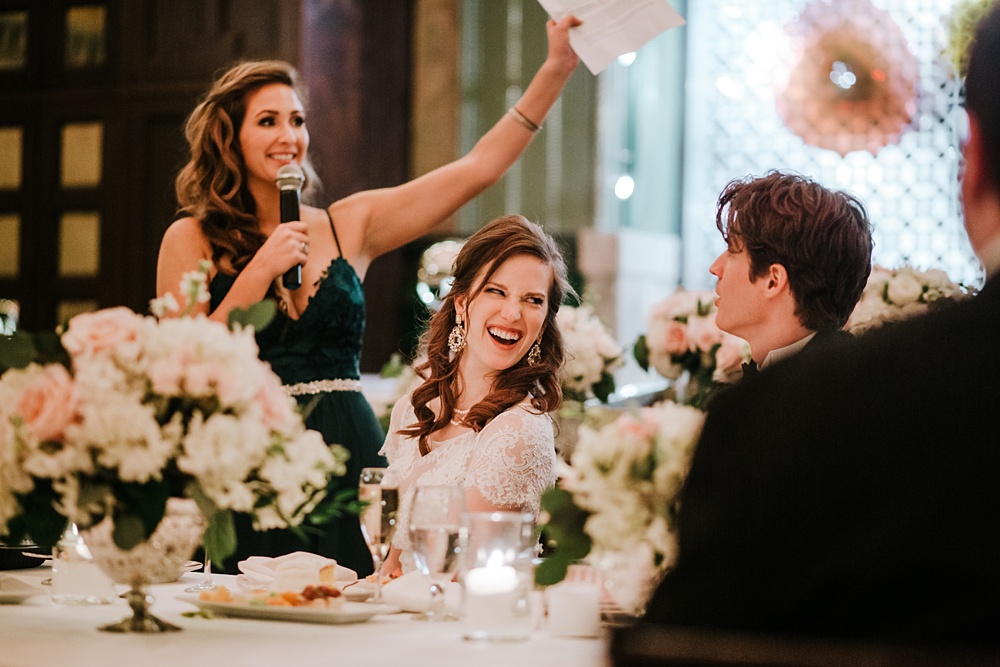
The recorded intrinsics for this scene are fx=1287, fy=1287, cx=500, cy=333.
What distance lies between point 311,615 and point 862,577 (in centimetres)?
93

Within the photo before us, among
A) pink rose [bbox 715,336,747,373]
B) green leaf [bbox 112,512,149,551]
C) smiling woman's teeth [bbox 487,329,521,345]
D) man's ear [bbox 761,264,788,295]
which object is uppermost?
man's ear [bbox 761,264,788,295]

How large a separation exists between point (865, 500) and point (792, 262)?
138 cm

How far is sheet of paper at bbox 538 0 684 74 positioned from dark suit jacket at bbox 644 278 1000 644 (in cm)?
163

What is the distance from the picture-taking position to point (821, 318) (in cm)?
240

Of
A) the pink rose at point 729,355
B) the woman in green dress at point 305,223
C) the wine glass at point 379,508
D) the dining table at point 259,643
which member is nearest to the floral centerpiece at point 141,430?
the dining table at point 259,643

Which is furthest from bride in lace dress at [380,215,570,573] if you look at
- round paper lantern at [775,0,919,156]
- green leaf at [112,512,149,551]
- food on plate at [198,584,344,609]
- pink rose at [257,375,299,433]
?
round paper lantern at [775,0,919,156]

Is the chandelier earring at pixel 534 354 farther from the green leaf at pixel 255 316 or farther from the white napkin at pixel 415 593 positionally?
the green leaf at pixel 255 316

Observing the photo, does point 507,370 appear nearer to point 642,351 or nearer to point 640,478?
point 640,478

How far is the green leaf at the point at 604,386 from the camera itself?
387 cm

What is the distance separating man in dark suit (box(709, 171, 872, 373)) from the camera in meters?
2.39

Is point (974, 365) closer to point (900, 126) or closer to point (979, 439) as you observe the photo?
point (979, 439)

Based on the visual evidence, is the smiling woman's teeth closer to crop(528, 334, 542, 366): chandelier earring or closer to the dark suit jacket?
crop(528, 334, 542, 366): chandelier earring

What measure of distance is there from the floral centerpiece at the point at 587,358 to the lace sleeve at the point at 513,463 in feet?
4.25

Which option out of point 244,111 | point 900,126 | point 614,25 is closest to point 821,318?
point 614,25
